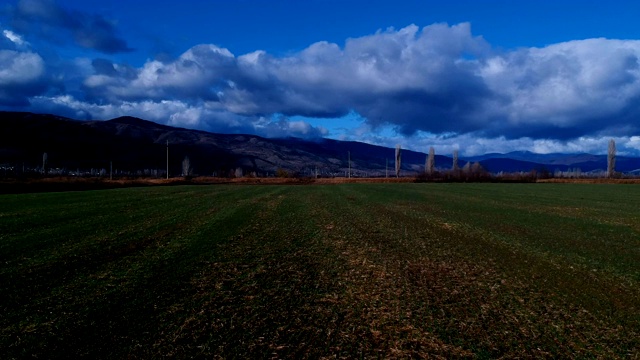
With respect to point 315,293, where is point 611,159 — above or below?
above

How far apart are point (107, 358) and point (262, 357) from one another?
2.35 meters

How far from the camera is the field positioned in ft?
23.4

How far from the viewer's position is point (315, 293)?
10016 millimetres

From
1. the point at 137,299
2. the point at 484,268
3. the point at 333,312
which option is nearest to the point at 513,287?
the point at 484,268

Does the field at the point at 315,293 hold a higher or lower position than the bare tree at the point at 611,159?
lower

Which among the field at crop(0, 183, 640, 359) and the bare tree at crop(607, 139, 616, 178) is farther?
the bare tree at crop(607, 139, 616, 178)

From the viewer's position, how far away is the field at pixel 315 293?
7.14 m

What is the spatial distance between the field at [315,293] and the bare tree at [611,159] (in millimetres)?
127232

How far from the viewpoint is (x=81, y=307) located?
8.79 m

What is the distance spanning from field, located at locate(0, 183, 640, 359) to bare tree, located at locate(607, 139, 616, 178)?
127 m

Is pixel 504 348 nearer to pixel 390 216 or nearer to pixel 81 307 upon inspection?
pixel 81 307

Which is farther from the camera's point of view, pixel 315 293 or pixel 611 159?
pixel 611 159

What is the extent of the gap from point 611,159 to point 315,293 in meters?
147

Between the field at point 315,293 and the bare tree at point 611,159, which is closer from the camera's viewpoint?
the field at point 315,293
